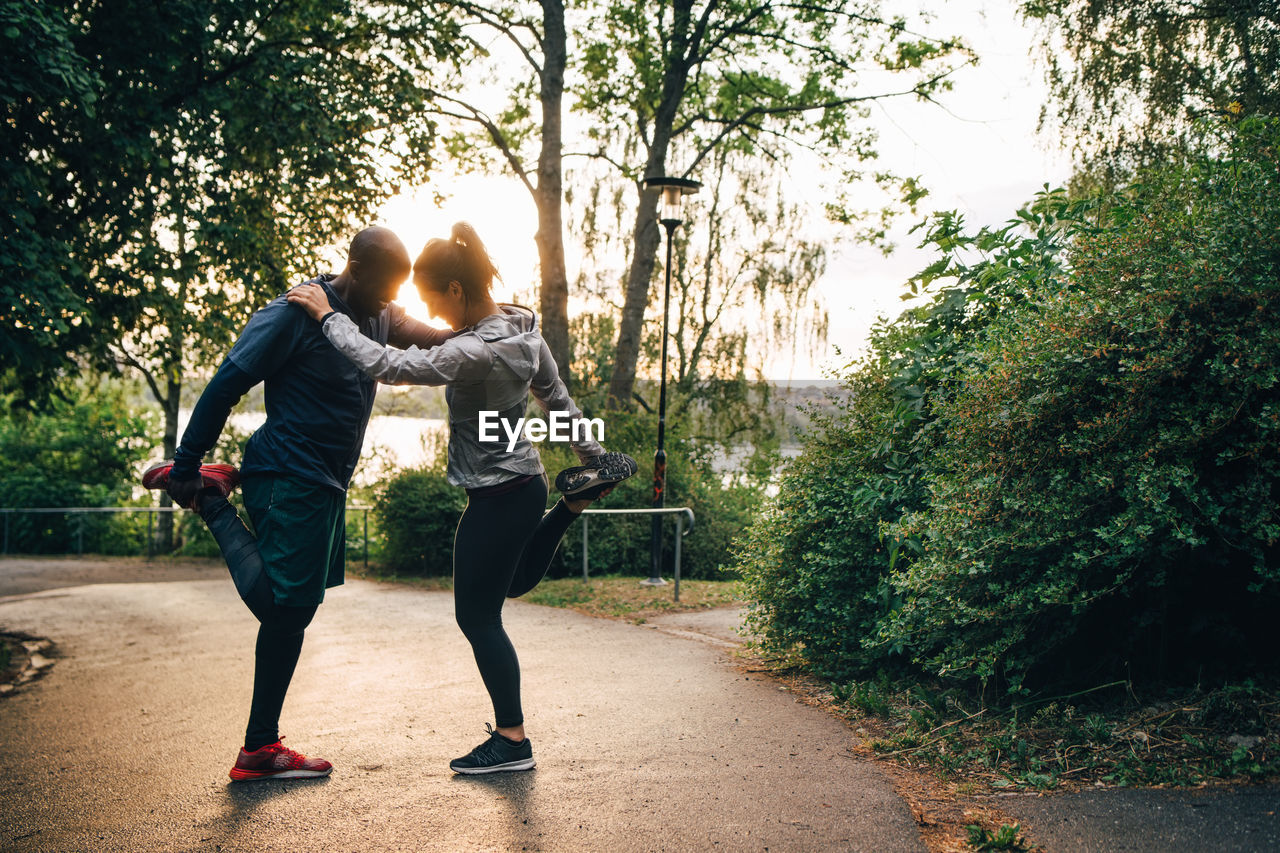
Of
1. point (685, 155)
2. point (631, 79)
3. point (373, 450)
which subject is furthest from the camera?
point (685, 155)

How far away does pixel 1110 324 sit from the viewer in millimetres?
3822

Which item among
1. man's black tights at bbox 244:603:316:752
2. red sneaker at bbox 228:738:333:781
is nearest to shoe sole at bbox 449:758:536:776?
red sneaker at bbox 228:738:333:781

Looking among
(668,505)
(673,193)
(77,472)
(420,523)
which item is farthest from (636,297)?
(77,472)

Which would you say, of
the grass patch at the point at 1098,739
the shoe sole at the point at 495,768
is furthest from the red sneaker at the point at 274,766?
the grass patch at the point at 1098,739

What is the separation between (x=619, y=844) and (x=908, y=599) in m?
2.08

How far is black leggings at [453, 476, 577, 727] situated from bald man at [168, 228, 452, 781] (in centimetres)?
54

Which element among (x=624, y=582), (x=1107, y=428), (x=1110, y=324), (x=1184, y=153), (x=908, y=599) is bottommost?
(x=624, y=582)

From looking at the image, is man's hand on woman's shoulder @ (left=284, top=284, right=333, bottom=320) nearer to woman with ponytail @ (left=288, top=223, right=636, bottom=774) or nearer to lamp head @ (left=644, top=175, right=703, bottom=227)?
woman with ponytail @ (left=288, top=223, right=636, bottom=774)

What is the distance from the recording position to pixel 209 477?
366 cm

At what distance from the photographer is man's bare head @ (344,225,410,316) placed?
3625 mm

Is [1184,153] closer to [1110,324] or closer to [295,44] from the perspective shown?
[1110,324]

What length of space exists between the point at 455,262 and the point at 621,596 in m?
6.29

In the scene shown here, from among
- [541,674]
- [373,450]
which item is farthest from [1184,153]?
[373,450]

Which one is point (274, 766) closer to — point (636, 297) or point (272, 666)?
point (272, 666)
